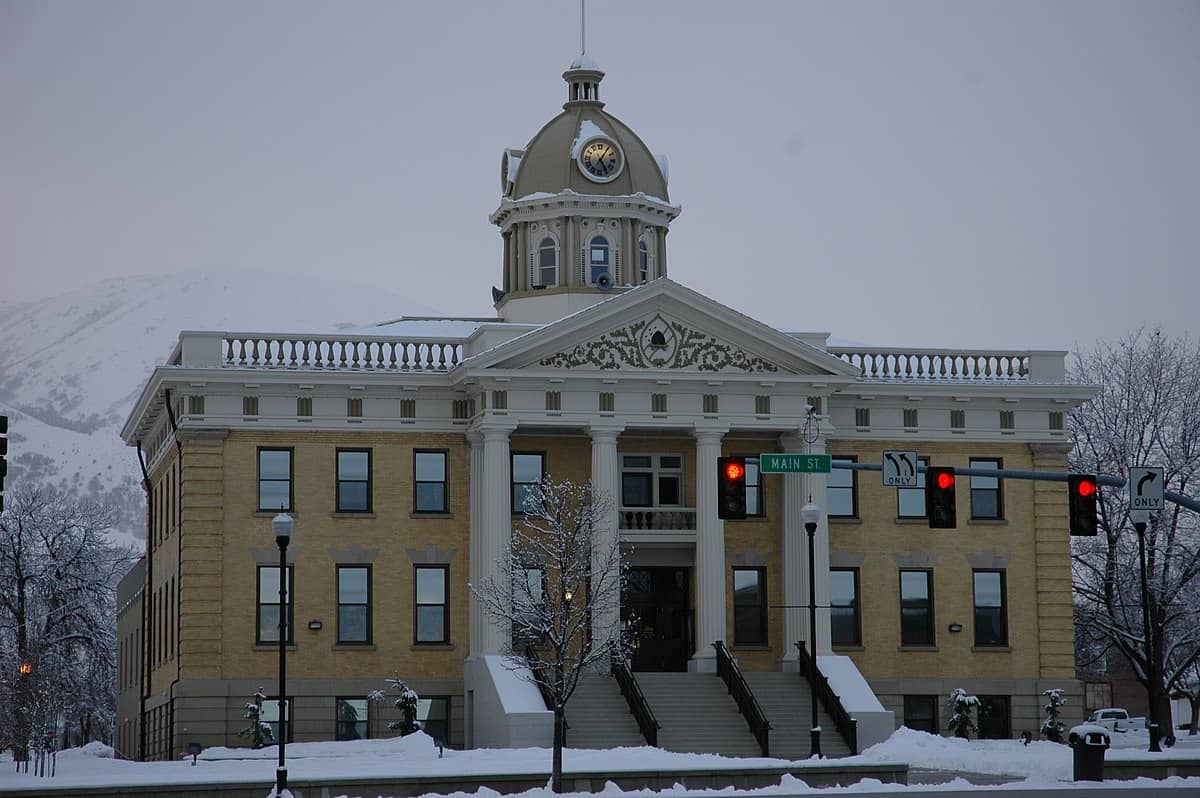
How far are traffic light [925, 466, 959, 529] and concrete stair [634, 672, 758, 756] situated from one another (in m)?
15.2

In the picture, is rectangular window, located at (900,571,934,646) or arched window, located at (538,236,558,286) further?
arched window, located at (538,236,558,286)

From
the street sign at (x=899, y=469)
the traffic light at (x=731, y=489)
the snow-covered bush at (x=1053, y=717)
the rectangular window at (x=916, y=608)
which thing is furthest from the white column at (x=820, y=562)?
the traffic light at (x=731, y=489)

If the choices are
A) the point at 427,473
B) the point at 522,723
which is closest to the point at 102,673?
the point at 427,473

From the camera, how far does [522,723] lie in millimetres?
47750

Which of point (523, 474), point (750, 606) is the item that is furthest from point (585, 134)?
point (750, 606)

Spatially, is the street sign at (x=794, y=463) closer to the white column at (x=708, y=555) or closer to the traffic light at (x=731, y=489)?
the traffic light at (x=731, y=489)

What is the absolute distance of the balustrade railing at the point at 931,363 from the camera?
185 feet

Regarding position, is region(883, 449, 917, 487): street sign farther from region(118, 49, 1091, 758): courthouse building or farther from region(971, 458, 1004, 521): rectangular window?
region(971, 458, 1004, 521): rectangular window

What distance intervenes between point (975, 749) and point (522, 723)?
10678 mm

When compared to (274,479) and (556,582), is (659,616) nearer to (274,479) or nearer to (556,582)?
(556,582)

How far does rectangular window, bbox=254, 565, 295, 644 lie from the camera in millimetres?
52219

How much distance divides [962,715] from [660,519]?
962cm

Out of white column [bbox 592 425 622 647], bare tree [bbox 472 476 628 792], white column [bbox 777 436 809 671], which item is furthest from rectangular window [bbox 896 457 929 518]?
white column [bbox 592 425 622 647]

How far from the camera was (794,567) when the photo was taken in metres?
53.9
